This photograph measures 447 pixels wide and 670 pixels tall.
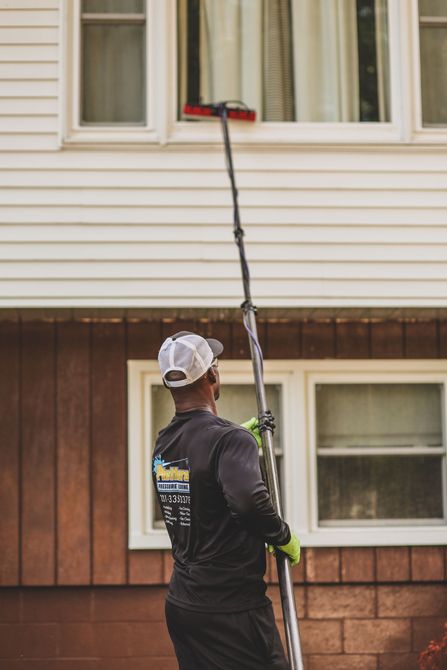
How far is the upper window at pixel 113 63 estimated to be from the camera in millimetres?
6285

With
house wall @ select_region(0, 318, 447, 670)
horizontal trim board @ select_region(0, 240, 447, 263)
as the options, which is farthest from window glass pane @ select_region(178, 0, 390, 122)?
house wall @ select_region(0, 318, 447, 670)

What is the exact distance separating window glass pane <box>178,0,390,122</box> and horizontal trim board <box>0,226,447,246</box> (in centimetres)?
84

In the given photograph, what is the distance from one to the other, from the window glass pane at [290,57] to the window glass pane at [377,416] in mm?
1891

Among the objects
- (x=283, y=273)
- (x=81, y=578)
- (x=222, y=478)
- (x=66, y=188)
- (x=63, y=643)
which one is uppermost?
(x=66, y=188)

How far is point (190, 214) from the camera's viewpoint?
19.8ft

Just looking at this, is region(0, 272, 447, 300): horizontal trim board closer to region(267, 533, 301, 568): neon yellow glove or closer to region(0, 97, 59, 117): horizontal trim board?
region(0, 97, 59, 117): horizontal trim board

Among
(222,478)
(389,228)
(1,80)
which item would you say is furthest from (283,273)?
(222,478)

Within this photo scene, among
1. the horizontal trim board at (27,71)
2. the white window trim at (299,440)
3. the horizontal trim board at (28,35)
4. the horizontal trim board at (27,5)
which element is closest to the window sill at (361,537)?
the white window trim at (299,440)

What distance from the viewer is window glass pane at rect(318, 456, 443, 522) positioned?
254 inches

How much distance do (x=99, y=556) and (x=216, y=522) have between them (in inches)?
114

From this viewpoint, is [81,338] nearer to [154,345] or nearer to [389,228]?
[154,345]

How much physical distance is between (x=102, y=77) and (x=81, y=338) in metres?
1.79

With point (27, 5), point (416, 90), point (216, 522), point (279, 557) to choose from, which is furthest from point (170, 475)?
point (27, 5)

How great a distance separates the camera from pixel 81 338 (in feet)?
20.8
